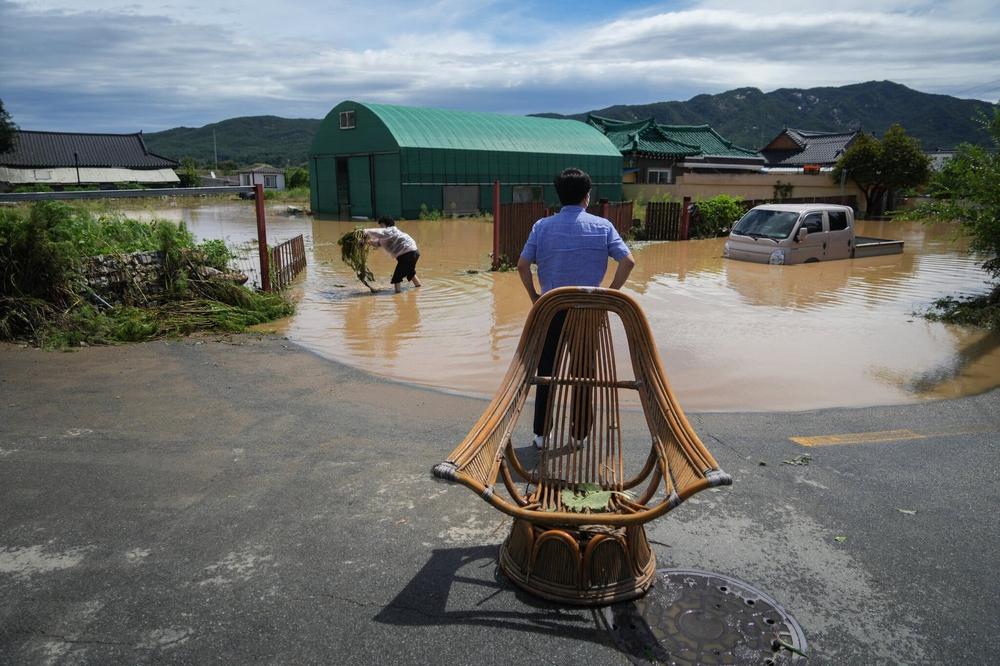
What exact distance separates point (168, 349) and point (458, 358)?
10.7 feet

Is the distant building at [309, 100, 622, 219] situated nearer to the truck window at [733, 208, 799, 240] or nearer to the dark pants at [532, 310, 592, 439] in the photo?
the truck window at [733, 208, 799, 240]

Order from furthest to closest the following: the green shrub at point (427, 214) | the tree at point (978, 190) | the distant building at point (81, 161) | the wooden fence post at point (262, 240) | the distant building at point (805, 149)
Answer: the distant building at point (81, 161), the distant building at point (805, 149), the green shrub at point (427, 214), the wooden fence post at point (262, 240), the tree at point (978, 190)

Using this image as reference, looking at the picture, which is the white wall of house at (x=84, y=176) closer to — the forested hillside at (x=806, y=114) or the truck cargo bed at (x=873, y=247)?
A: the truck cargo bed at (x=873, y=247)

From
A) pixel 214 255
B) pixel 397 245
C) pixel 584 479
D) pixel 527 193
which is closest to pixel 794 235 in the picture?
pixel 397 245

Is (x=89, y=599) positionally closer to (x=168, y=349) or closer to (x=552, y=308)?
(x=552, y=308)

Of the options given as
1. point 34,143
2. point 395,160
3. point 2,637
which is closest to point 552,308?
point 2,637

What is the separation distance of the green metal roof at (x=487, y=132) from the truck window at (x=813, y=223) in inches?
701

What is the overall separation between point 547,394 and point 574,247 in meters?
0.99

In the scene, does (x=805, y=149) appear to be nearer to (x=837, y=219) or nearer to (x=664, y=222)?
(x=664, y=222)

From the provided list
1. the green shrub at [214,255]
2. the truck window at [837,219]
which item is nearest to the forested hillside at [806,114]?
the truck window at [837,219]

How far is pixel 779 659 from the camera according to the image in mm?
2699

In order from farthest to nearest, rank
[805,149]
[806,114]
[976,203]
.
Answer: [806,114], [805,149], [976,203]

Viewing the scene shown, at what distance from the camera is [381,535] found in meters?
3.59

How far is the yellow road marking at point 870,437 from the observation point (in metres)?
5.06
